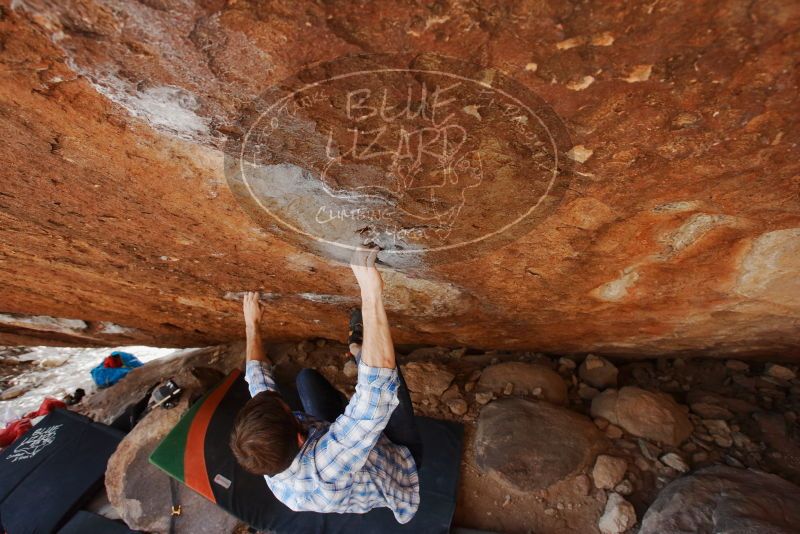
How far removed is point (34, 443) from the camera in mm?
4066

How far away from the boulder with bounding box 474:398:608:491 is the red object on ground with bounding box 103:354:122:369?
4906mm

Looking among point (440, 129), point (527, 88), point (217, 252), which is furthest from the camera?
point (217, 252)

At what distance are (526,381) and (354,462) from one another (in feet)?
6.31

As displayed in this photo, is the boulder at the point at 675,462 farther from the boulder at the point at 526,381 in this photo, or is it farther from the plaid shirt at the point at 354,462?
the plaid shirt at the point at 354,462

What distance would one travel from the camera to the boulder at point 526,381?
3.17 meters

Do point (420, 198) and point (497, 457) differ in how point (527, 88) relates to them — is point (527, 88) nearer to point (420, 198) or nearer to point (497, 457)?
point (420, 198)

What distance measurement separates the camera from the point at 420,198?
1615mm

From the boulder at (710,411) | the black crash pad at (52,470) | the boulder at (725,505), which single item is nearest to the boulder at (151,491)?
the black crash pad at (52,470)

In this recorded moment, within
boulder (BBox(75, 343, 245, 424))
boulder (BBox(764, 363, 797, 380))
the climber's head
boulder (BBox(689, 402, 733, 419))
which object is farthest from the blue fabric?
boulder (BBox(764, 363, 797, 380))

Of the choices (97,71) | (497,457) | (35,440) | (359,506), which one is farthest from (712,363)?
(35,440)

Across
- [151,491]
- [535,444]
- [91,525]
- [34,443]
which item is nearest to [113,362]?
[34,443]

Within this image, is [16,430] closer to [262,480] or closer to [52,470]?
[52,470]

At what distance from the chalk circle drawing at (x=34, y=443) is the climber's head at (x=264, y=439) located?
3.76 metres

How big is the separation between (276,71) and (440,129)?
49 cm
